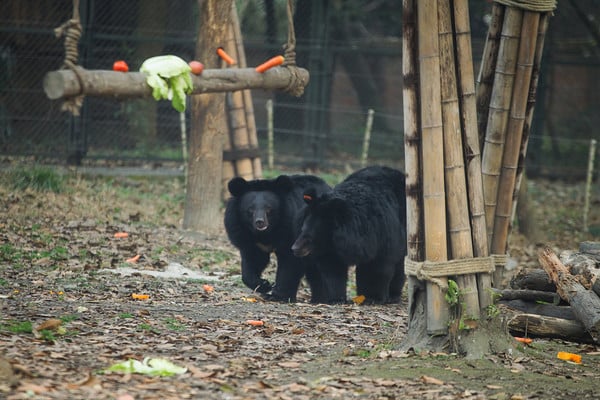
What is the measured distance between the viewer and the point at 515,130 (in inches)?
262

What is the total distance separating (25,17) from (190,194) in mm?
5982

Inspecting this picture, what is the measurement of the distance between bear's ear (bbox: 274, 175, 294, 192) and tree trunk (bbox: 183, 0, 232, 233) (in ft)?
7.79

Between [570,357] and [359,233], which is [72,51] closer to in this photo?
[359,233]

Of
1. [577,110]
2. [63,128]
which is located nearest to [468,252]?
[63,128]

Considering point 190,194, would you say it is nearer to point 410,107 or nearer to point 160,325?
point 160,325

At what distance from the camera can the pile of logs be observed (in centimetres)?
589

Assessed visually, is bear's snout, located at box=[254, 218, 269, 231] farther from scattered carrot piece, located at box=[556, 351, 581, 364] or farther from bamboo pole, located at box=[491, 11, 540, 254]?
scattered carrot piece, located at box=[556, 351, 581, 364]

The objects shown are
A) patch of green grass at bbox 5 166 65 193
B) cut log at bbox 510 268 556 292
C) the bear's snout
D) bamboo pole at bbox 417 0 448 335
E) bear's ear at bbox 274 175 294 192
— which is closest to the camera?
bamboo pole at bbox 417 0 448 335

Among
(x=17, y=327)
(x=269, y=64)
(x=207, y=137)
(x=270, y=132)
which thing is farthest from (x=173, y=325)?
(x=270, y=132)

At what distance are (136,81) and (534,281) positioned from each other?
3563 millimetres

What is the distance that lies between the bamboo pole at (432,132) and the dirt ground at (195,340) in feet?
2.38

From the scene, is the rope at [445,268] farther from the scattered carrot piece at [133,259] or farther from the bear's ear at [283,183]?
the scattered carrot piece at [133,259]

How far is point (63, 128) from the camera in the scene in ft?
46.4

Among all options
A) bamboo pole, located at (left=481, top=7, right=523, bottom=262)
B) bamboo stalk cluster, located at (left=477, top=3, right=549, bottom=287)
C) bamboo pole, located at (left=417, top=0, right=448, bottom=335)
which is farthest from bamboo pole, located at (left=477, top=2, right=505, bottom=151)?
bamboo pole, located at (left=417, top=0, right=448, bottom=335)
